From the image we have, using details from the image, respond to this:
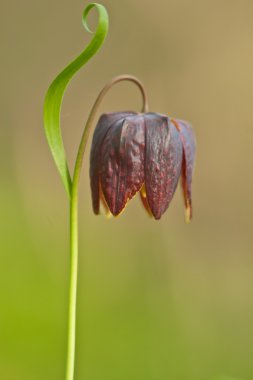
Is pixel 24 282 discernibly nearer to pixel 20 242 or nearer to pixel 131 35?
pixel 20 242

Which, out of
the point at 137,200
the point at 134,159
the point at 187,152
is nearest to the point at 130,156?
the point at 134,159

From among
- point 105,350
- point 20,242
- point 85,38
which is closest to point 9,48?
point 85,38

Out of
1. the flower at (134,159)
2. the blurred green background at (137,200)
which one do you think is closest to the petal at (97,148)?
the flower at (134,159)

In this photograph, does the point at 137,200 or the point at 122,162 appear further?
the point at 137,200

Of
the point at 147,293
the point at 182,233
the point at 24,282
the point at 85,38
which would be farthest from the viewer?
the point at 85,38

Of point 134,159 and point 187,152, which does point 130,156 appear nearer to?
point 134,159

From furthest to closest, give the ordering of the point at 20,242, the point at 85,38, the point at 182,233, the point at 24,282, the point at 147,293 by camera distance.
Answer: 1. the point at 85,38
2. the point at 182,233
3. the point at 147,293
4. the point at 20,242
5. the point at 24,282

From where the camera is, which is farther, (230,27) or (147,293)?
(230,27)
